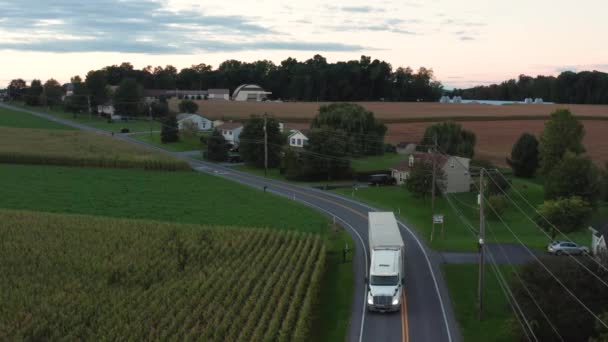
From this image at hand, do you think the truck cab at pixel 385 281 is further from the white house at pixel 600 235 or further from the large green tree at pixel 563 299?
the white house at pixel 600 235

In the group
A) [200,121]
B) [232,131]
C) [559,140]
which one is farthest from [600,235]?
[200,121]

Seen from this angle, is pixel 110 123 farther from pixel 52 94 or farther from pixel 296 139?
pixel 296 139

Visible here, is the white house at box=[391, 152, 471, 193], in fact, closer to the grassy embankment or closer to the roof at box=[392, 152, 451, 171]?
the roof at box=[392, 152, 451, 171]

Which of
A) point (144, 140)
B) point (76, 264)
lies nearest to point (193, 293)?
point (76, 264)

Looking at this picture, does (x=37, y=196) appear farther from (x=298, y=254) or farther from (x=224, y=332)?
(x=224, y=332)

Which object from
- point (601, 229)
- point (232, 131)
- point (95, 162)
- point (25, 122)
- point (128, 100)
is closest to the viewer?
point (601, 229)

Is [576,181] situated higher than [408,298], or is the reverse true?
[576,181]
